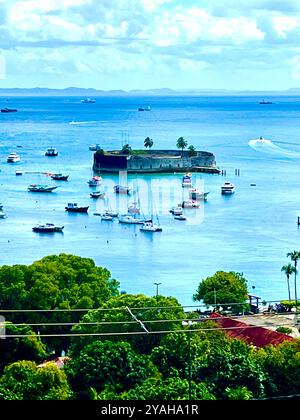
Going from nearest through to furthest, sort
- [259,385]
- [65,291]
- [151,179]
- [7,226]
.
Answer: [259,385] → [65,291] → [7,226] → [151,179]

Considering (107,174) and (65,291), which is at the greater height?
(107,174)

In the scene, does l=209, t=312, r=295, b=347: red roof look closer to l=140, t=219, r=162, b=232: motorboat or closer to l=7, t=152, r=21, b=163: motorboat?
l=140, t=219, r=162, b=232: motorboat

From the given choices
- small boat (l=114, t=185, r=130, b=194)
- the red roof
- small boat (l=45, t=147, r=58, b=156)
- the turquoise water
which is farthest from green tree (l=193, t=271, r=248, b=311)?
small boat (l=45, t=147, r=58, b=156)

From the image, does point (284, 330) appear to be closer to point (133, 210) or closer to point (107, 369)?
point (107, 369)

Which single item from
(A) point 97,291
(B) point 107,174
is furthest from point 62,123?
(A) point 97,291
